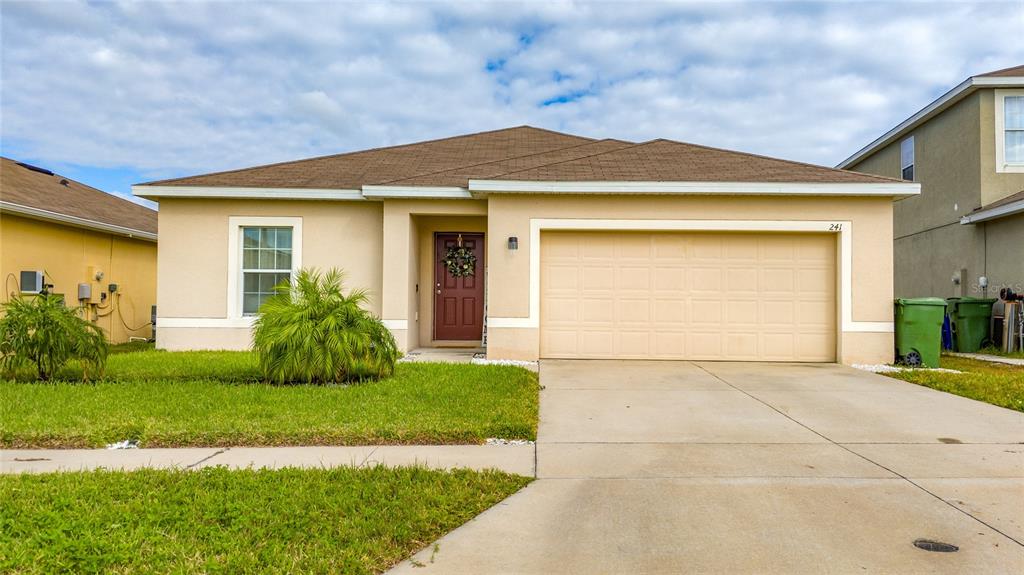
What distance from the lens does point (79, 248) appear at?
1180cm

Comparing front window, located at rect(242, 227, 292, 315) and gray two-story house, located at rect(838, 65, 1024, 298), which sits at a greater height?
gray two-story house, located at rect(838, 65, 1024, 298)

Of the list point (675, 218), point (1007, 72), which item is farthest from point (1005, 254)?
point (675, 218)

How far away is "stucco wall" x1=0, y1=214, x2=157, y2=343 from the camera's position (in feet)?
33.6

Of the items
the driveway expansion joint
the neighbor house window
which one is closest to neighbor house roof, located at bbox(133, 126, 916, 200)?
the driveway expansion joint

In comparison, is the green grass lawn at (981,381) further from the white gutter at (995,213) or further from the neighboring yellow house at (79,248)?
the neighboring yellow house at (79,248)

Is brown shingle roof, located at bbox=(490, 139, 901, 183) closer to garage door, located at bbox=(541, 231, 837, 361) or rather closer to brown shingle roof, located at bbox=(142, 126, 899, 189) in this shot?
brown shingle roof, located at bbox=(142, 126, 899, 189)

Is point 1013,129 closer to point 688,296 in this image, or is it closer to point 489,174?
point 688,296

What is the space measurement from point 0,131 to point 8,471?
8475 mm

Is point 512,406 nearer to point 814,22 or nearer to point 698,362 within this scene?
point 698,362

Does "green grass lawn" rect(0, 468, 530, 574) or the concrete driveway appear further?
the concrete driveway

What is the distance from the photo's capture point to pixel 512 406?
5973mm

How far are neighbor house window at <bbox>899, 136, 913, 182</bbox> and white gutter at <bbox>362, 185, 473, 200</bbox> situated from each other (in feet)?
42.2

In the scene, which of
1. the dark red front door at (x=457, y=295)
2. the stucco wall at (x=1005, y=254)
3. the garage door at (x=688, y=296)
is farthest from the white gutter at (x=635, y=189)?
the stucco wall at (x=1005, y=254)

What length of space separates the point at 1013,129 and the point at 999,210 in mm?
2349
